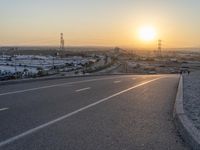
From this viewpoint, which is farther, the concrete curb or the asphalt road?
the asphalt road

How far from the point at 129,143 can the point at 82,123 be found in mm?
2227

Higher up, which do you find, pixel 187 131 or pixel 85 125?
pixel 187 131

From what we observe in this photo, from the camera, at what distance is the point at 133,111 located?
1180 centimetres

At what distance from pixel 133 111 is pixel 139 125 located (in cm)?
243

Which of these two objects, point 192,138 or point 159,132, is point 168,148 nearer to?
point 192,138

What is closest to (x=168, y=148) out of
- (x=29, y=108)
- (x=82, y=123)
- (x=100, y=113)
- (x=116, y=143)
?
(x=116, y=143)

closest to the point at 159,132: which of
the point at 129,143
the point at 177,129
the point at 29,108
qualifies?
the point at 177,129

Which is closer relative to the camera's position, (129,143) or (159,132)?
(129,143)

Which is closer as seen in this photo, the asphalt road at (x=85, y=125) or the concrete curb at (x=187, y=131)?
the concrete curb at (x=187, y=131)

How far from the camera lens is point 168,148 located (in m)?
7.18

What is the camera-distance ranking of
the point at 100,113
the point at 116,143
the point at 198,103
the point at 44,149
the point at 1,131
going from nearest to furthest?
the point at 44,149
the point at 116,143
the point at 1,131
the point at 100,113
the point at 198,103

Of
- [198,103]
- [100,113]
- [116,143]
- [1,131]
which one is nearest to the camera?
[116,143]

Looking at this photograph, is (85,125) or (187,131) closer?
(187,131)

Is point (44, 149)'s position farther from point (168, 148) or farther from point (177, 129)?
point (177, 129)
